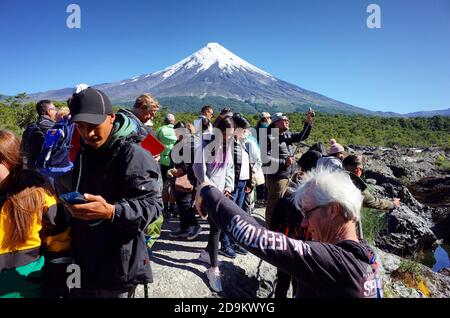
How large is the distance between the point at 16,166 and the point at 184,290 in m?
2.04

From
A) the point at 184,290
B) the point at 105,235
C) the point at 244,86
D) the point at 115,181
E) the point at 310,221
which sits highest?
the point at 244,86

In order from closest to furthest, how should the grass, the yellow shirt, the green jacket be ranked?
1. the yellow shirt
2. the green jacket
3. the grass

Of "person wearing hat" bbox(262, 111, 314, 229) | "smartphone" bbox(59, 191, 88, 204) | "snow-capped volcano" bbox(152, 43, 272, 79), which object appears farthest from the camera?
"snow-capped volcano" bbox(152, 43, 272, 79)

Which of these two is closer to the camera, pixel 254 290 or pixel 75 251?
pixel 75 251

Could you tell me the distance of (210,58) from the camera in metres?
164

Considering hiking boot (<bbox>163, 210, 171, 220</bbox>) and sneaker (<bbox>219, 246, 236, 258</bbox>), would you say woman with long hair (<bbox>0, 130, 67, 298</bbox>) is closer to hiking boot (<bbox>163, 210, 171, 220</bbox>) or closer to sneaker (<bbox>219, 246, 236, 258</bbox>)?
sneaker (<bbox>219, 246, 236, 258</bbox>)

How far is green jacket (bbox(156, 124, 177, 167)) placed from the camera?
477 cm

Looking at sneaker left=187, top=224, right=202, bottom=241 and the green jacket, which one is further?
the green jacket

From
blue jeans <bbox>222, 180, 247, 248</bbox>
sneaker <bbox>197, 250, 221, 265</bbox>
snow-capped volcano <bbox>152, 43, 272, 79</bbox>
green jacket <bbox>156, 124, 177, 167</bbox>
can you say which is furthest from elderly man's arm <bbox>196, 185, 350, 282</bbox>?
snow-capped volcano <bbox>152, 43, 272, 79</bbox>

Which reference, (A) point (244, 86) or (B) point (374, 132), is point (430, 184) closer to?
(B) point (374, 132)

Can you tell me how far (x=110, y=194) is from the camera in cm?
172

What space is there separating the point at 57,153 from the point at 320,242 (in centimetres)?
197

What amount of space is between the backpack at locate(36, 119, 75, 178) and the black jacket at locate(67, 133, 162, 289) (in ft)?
2.09

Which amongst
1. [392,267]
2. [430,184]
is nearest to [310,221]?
[392,267]
